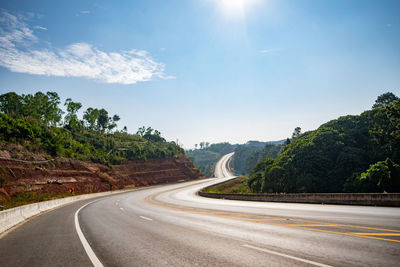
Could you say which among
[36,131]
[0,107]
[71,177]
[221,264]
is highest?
[0,107]

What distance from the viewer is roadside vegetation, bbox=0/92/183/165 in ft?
152

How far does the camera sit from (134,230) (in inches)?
402

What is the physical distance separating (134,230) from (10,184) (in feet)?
113

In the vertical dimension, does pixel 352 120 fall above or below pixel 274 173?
above

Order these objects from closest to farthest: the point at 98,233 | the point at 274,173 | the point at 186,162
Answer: the point at 98,233
the point at 274,173
the point at 186,162

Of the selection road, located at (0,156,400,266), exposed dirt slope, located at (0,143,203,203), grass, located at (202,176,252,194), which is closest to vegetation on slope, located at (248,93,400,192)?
grass, located at (202,176,252,194)

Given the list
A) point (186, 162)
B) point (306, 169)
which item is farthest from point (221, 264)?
point (186, 162)

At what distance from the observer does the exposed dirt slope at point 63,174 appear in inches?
1428

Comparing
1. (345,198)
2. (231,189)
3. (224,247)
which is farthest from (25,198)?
(231,189)

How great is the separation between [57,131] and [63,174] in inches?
828

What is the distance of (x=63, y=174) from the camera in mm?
47000

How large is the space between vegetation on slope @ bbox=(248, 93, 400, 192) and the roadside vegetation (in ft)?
141

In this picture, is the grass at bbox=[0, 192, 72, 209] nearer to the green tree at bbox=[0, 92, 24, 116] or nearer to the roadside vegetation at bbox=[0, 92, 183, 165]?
the roadside vegetation at bbox=[0, 92, 183, 165]

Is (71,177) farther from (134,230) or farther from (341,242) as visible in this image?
(341,242)
